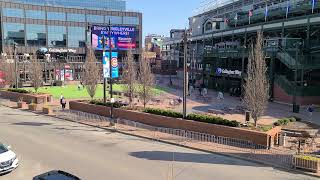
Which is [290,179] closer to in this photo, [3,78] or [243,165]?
[243,165]

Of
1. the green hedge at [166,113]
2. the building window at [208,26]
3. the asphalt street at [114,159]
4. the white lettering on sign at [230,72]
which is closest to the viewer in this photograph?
the asphalt street at [114,159]

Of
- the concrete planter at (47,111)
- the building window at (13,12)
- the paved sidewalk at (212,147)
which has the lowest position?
the paved sidewalk at (212,147)

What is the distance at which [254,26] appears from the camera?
6469cm

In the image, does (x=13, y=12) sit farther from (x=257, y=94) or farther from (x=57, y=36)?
(x=257, y=94)

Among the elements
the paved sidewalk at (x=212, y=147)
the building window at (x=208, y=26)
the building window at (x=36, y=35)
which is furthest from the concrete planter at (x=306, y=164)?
the building window at (x=36, y=35)

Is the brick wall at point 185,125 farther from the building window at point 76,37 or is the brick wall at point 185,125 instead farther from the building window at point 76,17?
the building window at point 76,17

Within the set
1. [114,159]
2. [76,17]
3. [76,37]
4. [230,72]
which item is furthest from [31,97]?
[76,17]

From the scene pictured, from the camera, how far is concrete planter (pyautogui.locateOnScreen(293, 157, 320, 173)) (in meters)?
17.6

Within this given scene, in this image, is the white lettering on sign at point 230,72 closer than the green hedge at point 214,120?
No

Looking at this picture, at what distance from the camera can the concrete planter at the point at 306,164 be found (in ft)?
57.9

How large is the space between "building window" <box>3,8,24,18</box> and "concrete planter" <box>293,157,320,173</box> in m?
88.5

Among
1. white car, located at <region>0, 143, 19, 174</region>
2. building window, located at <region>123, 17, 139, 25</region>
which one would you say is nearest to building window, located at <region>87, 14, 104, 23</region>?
building window, located at <region>123, 17, 139, 25</region>

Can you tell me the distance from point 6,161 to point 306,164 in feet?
44.9

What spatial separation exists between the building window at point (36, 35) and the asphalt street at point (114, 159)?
72790 mm
